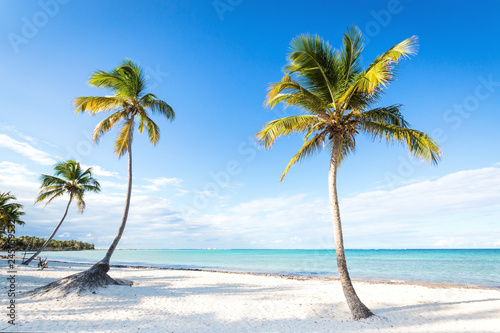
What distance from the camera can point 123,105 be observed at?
12.6 metres

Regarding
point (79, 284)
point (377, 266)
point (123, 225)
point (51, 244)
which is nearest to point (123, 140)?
point (123, 225)

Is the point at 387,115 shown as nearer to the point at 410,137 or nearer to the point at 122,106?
the point at 410,137

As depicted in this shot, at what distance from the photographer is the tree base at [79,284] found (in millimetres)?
8992

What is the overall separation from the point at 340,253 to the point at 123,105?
11836 mm

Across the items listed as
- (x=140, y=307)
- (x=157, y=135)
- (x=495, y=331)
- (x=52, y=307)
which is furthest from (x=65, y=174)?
(x=495, y=331)

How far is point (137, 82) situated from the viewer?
40.9ft

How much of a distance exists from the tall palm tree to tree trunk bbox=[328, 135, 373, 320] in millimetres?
9138

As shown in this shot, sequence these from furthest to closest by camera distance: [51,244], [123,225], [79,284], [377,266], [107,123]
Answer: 1. [51,244]
2. [377,266]
3. [107,123]
4. [123,225]
5. [79,284]

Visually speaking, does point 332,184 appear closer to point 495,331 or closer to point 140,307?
point 495,331

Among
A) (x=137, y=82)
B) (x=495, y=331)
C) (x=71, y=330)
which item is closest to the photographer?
(x=71, y=330)

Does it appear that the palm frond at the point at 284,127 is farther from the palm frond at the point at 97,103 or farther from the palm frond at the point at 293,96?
the palm frond at the point at 97,103

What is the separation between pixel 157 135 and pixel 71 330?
10.1m

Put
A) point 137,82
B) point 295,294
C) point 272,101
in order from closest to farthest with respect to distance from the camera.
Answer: point 272,101 < point 295,294 < point 137,82

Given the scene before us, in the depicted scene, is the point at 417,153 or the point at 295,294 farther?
the point at 295,294
